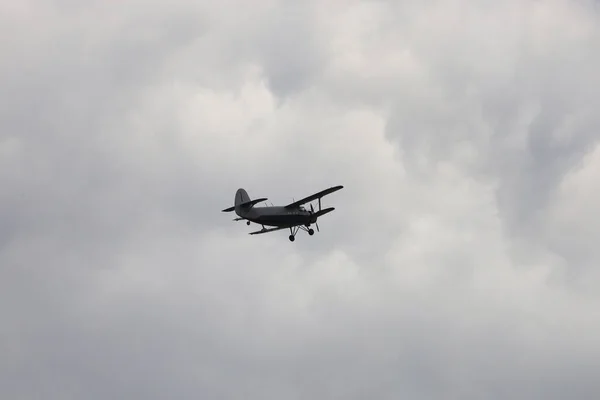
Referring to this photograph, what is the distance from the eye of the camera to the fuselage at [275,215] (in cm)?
9250

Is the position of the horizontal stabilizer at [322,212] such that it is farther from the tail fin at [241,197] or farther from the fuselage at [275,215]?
the tail fin at [241,197]

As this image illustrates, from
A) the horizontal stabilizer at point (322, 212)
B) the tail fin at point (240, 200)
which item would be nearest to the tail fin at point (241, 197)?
the tail fin at point (240, 200)

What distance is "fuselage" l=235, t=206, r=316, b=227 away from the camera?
303ft

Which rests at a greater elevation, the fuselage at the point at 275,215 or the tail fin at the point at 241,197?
the tail fin at the point at 241,197

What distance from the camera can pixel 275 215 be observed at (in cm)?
9256

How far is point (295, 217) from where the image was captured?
9288 cm

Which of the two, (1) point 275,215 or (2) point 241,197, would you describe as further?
(2) point 241,197

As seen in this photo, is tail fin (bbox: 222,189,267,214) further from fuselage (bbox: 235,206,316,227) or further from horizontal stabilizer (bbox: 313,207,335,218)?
horizontal stabilizer (bbox: 313,207,335,218)

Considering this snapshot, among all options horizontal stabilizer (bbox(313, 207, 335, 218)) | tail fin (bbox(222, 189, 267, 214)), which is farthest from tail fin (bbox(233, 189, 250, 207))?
horizontal stabilizer (bbox(313, 207, 335, 218))

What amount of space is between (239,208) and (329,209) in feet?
26.9

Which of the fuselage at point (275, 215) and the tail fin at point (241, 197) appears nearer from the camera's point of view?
the fuselage at point (275, 215)

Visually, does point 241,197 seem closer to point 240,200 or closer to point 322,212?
point 240,200

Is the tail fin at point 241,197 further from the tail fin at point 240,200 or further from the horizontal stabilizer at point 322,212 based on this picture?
the horizontal stabilizer at point 322,212

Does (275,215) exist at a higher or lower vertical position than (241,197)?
lower
